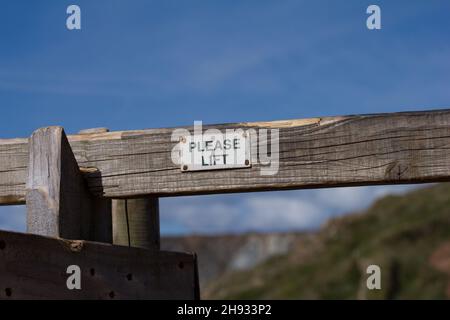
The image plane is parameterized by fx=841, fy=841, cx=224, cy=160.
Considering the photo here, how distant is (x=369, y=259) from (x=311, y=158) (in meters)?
14.0

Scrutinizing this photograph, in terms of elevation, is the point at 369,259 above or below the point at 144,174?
below

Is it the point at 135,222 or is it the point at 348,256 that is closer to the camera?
the point at 135,222

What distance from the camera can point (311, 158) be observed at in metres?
2.97

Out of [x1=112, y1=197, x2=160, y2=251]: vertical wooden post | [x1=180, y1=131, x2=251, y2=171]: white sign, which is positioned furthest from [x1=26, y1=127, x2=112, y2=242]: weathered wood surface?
[x1=112, y1=197, x2=160, y2=251]: vertical wooden post

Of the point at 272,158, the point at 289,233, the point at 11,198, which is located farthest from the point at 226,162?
the point at 289,233

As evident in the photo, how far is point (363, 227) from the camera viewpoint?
19.9 m

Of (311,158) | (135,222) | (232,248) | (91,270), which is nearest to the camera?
(91,270)

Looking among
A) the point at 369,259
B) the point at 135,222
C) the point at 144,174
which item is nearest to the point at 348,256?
the point at 369,259

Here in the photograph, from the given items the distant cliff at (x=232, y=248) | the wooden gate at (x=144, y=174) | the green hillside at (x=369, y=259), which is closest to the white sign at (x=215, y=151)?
the wooden gate at (x=144, y=174)

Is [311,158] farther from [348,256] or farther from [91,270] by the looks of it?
Result: [348,256]

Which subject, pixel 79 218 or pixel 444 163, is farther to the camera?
pixel 79 218

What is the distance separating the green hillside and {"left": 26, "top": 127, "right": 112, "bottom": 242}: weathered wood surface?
1098 centimetres

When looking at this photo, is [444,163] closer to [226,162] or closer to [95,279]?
[226,162]

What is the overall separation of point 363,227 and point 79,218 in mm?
17277
